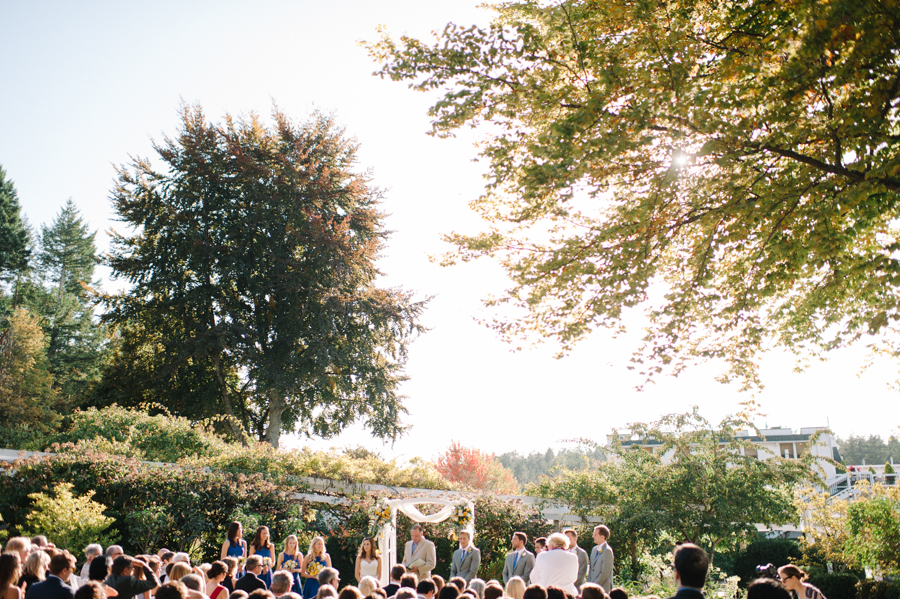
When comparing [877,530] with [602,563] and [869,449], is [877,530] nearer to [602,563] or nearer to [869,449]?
[602,563]

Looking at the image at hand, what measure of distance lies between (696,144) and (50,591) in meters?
8.04

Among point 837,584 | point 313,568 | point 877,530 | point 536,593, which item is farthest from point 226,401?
point 536,593

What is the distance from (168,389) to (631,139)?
21.6 metres

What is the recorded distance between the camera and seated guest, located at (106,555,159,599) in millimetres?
5328

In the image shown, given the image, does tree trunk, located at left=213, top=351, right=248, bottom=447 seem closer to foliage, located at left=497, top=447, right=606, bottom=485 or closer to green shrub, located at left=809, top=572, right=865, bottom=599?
green shrub, located at left=809, top=572, right=865, bottom=599

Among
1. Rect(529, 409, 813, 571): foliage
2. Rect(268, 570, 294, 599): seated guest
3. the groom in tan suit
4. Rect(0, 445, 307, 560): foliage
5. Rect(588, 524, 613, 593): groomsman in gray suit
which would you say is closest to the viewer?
Rect(268, 570, 294, 599): seated guest

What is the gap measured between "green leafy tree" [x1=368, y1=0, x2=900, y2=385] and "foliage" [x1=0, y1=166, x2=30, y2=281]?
3525 centimetres

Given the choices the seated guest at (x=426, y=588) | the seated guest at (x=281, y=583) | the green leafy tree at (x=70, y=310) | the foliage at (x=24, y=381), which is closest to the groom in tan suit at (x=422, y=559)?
the seated guest at (x=426, y=588)

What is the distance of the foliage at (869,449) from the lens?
88188mm

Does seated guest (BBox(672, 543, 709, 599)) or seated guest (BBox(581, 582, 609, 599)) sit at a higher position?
seated guest (BBox(672, 543, 709, 599))

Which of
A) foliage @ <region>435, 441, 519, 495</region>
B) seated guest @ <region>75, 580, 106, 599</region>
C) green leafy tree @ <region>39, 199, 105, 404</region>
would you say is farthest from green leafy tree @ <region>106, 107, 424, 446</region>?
seated guest @ <region>75, 580, 106, 599</region>

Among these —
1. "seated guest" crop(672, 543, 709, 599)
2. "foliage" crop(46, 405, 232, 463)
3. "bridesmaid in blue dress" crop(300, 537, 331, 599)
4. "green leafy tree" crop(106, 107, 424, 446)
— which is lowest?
"bridesmaid in blue dress" crop(300, 537, 331, 599)

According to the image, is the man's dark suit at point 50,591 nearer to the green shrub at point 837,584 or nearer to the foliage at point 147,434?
the foliage at point 147,434

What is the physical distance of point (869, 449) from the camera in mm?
91500
